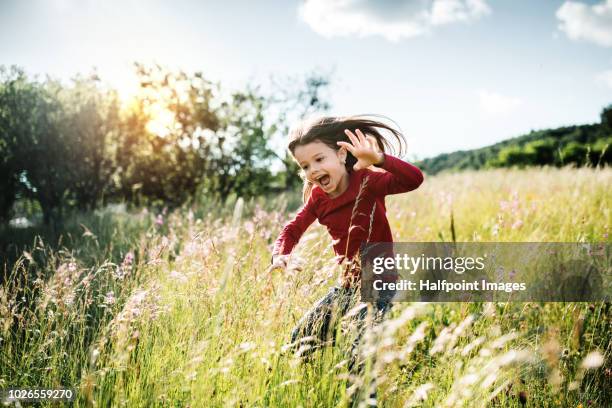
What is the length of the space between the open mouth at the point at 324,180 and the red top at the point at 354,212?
0.44 ft

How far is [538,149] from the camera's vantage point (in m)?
47.9

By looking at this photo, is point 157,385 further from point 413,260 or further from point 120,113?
point 120,113

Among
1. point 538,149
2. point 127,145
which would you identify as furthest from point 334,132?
point 538,149

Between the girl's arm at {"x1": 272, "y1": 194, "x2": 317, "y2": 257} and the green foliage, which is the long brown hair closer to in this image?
the girl's arm at {"x1": 272, "y1": 194, "x2": 317, "y2": 257}

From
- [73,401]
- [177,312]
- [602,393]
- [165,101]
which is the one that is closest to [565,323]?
[602,393]

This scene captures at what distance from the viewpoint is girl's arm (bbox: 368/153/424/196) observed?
92.0 inches

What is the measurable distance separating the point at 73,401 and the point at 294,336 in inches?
41.3

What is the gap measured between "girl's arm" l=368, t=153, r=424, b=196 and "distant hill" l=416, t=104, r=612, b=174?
22.6m

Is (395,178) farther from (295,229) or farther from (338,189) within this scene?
(295,229)

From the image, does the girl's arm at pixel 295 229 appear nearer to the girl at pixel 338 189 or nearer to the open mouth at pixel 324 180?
the girl at pixel 338 189

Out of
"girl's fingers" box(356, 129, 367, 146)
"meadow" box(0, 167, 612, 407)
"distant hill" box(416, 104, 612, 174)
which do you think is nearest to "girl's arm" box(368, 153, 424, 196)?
"girl's fingers" box(356, 129, 367, 146)

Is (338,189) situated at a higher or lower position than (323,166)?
lower

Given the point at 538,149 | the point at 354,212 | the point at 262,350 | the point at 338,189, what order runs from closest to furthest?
the point at 262,350
the point at 354,212
the point at 338,189
the point at 538,149

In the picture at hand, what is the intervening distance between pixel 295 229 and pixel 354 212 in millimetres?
433
